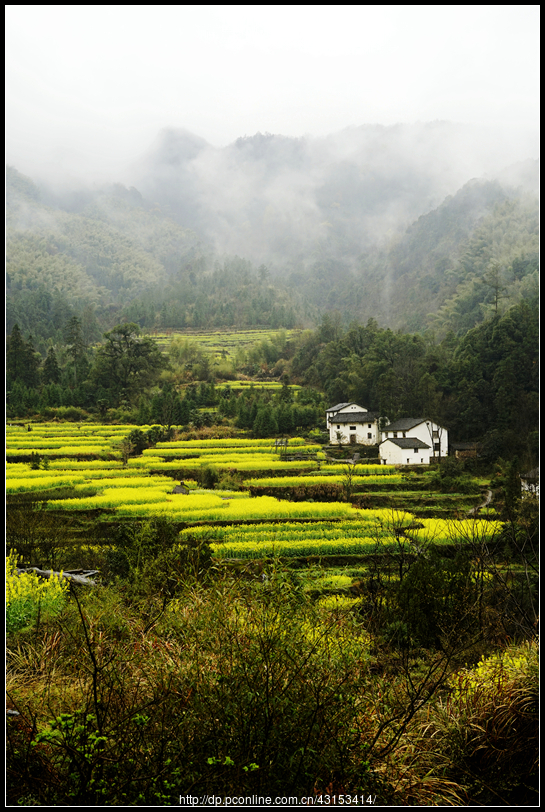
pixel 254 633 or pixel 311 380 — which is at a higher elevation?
pixel 311 380

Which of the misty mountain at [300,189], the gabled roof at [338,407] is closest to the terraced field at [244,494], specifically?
the gabled roof at [338,407]

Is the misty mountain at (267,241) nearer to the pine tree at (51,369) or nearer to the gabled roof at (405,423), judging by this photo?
the pine tree at (51,369)

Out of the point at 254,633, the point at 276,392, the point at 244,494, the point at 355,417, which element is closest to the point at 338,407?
the point at 355,417

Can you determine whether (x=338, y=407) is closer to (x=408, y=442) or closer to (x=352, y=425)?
(x=352, y=425)

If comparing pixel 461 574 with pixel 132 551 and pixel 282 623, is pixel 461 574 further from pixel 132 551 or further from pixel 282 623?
pixel 132 551

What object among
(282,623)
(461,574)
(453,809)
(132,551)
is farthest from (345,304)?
(453,809)

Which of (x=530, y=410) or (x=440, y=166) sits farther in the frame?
(x=440, y=166)

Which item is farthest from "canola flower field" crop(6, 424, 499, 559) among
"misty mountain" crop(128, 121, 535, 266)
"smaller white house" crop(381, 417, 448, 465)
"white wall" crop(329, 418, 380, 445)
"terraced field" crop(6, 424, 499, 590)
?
"misty mountain" crop(128, 121, 535, 266)

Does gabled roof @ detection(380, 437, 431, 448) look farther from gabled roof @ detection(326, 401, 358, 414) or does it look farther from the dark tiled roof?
gabled roof @ detection(326, 401, 358, 414)
